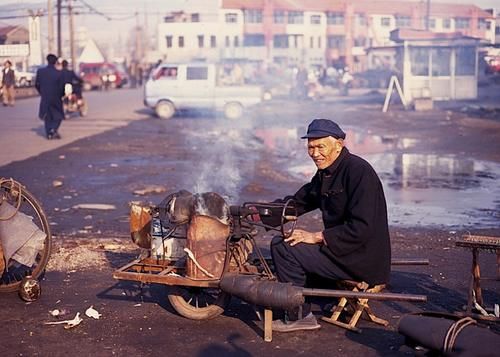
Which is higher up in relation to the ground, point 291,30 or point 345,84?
point 291,30

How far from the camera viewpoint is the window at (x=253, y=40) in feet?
218

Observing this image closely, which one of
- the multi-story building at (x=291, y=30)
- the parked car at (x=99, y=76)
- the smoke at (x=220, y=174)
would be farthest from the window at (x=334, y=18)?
A: the smoke at (x=220, y=174)

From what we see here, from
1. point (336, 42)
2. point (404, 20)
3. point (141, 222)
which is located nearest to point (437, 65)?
point (404, 20)

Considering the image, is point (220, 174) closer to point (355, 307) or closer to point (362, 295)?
point (355, 307)

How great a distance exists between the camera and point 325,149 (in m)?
5.15

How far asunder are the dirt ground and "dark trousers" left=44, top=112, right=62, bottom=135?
0.95 meters

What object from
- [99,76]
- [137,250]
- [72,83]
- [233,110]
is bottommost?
[137,250]

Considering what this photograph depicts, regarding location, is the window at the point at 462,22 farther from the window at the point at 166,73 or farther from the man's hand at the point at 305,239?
the man's hand at the point at 305,239

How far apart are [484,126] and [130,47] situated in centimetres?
12972

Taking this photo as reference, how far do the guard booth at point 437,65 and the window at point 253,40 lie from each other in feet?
111

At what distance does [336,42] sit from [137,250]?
2523 inches

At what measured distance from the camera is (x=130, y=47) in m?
146

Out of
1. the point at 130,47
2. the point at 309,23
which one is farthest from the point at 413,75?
the point at 130,47

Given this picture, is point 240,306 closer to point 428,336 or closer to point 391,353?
point 391,353
